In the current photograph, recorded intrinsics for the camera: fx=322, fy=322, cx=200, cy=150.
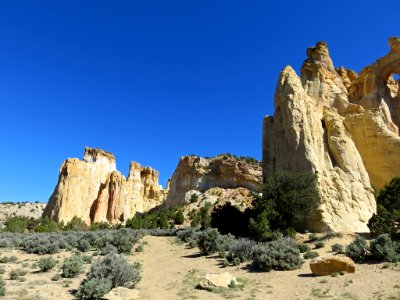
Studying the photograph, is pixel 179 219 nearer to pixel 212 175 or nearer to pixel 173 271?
pixel 212 175

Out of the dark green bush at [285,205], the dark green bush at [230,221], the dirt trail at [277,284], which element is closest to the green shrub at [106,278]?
the dirt trail at [277,284]

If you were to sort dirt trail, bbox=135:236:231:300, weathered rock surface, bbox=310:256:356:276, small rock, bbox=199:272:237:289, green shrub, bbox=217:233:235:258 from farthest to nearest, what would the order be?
green shrub, bbox=217:233:235:258, weathered rock surface, bbox=310:256:356:276, small rock, bbox=199:272:237:289, dirt trail, bbox=135:236:231:300

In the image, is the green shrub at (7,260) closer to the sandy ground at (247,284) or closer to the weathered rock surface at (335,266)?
the sandy ground at (247,284)

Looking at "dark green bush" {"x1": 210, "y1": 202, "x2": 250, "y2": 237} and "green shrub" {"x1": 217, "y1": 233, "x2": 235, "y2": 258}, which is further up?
"dark green bush" {"x1": 210, "y1": 202, "x2": 250, "y2": 237}

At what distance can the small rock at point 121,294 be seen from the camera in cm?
1123

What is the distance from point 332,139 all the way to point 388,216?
11.5 metres

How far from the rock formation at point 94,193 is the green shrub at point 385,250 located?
6735 centimetres

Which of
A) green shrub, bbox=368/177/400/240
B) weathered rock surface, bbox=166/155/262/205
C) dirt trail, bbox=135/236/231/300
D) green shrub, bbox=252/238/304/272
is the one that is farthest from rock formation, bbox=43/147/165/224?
green shrub, bbox=252/238/304/272

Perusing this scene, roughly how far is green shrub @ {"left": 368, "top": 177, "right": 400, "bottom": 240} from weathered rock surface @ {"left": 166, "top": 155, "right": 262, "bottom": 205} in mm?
34813

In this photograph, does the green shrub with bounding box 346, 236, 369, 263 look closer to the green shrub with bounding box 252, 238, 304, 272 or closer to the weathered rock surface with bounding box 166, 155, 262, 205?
the green shrub with bounding box 252, 238, 304, 272

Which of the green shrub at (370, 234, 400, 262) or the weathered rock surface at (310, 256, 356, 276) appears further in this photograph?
the green shrub at (370, 234, 400, 262)

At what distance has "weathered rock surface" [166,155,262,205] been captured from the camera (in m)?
67.2

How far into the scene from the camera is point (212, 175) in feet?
240

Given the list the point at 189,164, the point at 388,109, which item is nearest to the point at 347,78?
the point at 388,109
